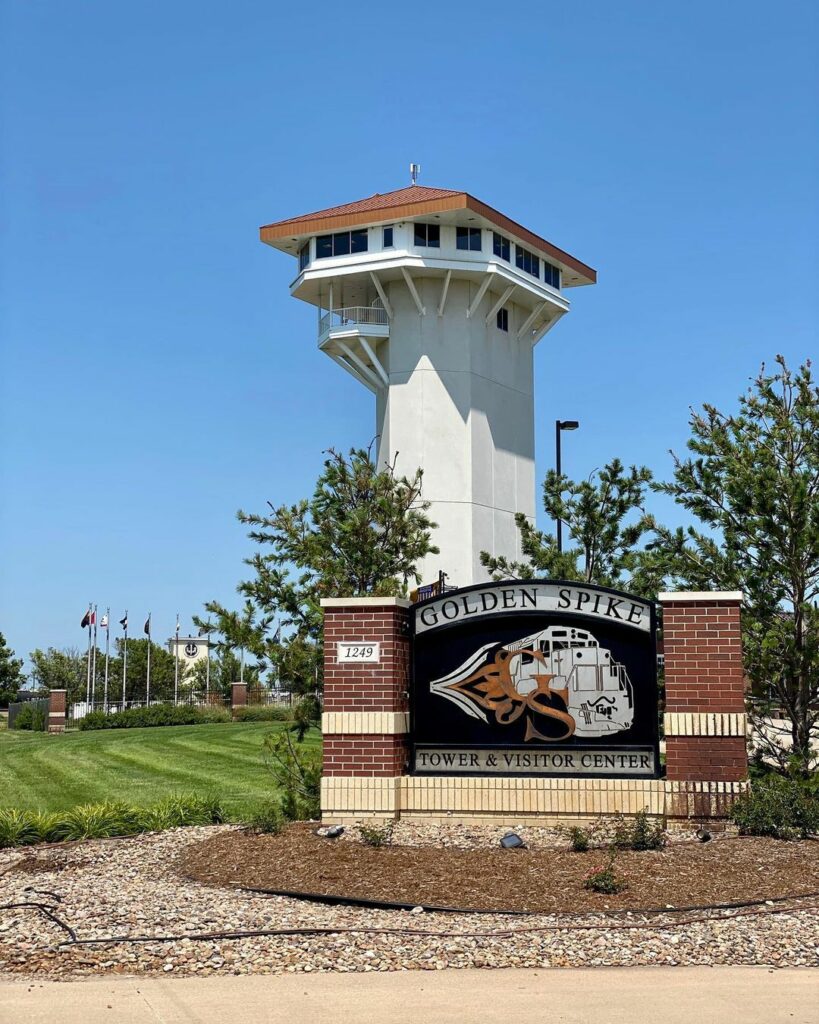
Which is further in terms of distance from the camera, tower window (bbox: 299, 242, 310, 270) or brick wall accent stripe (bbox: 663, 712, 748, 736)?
tower window (bbox: 299, 242, 310, 270)

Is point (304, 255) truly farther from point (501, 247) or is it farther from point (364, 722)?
point (364, 722)

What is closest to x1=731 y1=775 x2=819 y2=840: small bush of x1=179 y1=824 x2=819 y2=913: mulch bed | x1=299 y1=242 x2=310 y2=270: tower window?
x1=179 y1=824 x2=819 y2=913: mulch bed

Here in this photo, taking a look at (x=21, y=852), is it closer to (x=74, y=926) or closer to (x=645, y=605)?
(x=74, y=926)

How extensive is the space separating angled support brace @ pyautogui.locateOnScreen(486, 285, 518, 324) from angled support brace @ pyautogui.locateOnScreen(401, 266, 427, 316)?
3253 millimetres

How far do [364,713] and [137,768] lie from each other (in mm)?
19678

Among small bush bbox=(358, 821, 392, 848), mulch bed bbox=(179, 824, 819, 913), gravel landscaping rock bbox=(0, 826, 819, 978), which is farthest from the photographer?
small bush bbox=(358, 821, 392, 848)

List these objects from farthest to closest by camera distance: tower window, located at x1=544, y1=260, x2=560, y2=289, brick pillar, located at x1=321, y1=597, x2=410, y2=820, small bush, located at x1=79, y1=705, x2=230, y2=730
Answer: tower window, located at x1=544, y1=260, x2=560, y2=289 → small bush, located at x1=79, y1=705, x2=230, y2=730 → brick pillar, located at x1=321, y1=597, x2=410, y2=820

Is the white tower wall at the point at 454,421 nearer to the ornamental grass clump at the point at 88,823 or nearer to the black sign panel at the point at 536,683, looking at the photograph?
the ornamental grass clump at the point at 88,823

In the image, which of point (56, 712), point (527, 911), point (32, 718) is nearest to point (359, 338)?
point (56, 712)

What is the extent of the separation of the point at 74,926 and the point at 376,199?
46946mm

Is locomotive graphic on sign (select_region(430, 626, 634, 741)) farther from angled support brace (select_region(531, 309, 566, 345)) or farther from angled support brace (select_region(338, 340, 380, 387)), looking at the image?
angled support brace (select_region(531, 309, 566, 345))

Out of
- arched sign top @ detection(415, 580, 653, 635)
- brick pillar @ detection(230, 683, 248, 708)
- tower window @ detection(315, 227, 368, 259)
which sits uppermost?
tower window @ detection(315, 227, 368, 259)

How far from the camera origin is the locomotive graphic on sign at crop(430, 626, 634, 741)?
13.9 meters

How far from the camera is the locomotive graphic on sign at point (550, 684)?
13883 millimetres
